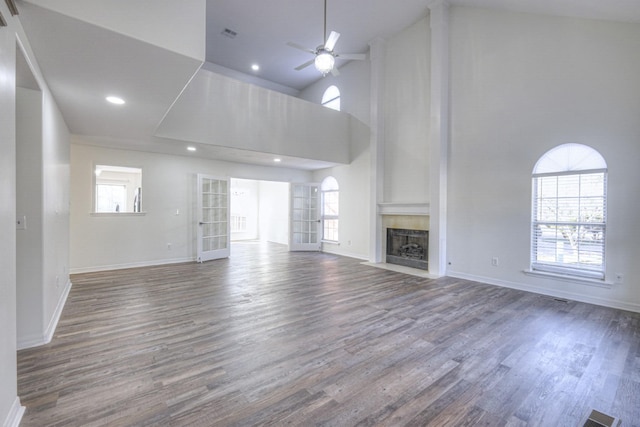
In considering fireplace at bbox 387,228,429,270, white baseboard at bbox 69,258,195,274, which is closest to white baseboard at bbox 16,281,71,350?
white baseboard at bbox 69,258,195,274

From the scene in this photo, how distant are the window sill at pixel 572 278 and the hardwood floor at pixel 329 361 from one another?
1.18 feet

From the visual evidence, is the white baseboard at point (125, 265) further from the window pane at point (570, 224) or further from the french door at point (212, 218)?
the window pane at point (570, 224)

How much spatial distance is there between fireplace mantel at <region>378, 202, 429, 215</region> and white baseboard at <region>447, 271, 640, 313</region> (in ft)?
4.47

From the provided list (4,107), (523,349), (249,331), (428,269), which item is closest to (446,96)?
(428,269)

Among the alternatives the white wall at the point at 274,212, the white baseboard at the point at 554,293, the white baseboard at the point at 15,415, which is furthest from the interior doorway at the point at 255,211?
the white baseboard at the point at 15,415

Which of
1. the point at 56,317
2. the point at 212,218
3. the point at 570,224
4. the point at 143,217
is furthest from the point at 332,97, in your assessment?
the point at 56,317

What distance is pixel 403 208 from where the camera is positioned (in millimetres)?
6457

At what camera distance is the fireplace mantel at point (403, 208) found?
238 inches

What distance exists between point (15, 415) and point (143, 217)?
510 cm

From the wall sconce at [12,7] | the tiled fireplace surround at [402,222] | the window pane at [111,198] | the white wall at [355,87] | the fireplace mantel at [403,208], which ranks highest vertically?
the white wall at [355,87]

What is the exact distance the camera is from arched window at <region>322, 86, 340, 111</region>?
8.33m

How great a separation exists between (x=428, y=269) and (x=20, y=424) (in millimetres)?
5750

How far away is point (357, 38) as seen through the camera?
684cm

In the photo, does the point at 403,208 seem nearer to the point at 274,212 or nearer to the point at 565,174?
the point at 565,174
